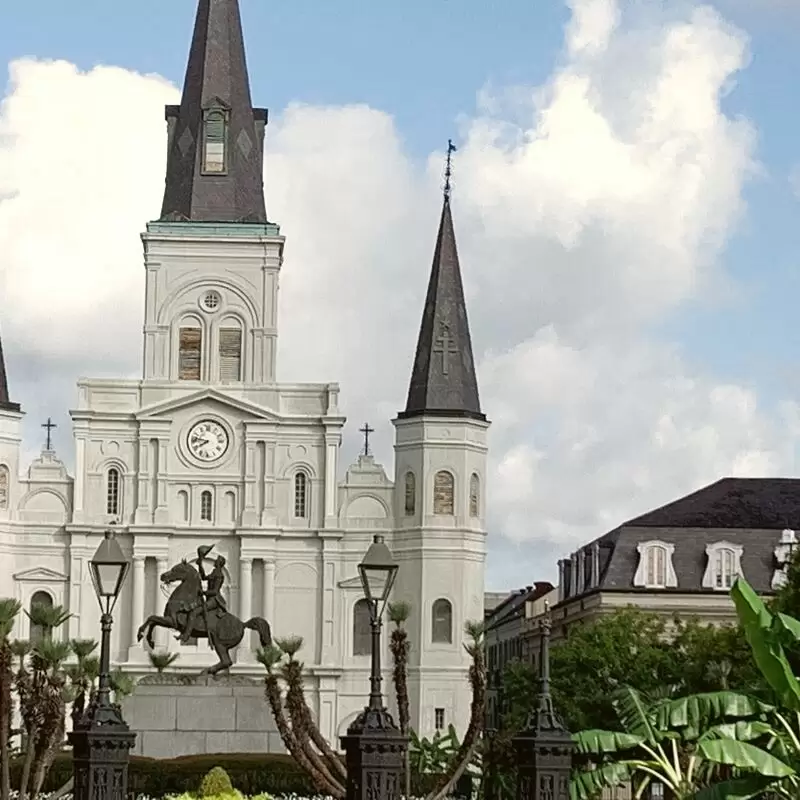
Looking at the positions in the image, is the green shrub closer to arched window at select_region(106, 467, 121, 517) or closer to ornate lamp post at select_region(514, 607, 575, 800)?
ornate lamp post at select_region(514, 607, 575, 800)

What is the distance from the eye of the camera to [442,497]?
10400 cm

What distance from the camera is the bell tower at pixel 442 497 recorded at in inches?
3996

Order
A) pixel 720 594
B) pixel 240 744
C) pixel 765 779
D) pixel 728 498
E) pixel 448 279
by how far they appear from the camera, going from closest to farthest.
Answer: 1. pixel 765 779
2. pixel 240 744
3. pixel 720 594
4. pixel 728 498
5. pixel 448 279

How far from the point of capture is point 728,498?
98.6 metres

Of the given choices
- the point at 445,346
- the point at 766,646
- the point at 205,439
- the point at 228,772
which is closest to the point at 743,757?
the point at 766,646

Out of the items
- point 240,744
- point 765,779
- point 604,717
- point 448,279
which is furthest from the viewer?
point 448,279

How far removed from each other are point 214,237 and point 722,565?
91.3 feet

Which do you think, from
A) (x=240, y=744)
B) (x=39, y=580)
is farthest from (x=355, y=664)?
(x=240, y=744)

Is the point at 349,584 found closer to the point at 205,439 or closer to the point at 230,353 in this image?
the point at 205,439

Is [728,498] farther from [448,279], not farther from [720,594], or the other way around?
[448,279]

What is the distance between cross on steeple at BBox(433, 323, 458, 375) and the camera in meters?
105

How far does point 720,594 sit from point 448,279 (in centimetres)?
2085

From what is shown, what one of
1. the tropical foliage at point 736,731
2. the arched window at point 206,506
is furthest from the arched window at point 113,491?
the tropical foliage at point 736,731

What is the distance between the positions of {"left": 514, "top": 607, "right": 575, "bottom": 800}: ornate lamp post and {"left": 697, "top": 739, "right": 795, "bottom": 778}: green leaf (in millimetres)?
5853
